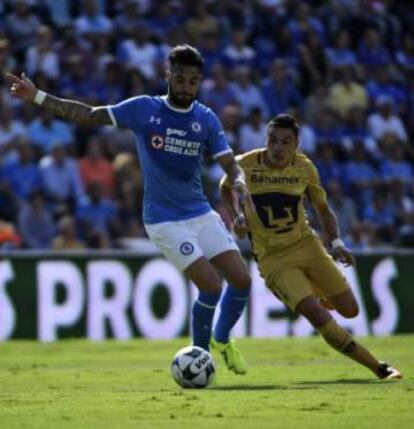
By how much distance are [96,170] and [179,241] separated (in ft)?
31.8

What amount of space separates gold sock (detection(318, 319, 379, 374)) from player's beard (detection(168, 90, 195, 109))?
7.21 ft

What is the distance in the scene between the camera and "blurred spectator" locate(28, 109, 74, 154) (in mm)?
22375

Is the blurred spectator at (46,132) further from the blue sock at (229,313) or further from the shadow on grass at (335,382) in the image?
the shadow on grass at (335,382)

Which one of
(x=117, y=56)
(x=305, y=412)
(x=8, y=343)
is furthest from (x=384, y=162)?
(x=305, y=412)

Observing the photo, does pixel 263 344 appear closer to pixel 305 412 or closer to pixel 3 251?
pixel 3 251

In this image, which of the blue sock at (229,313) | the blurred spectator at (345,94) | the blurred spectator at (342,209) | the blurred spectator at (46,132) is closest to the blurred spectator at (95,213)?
the blurred spectator at (46,132)

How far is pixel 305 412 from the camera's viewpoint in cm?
1037

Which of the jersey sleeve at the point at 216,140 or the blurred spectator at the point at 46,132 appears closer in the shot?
the jersey sleeve at the point at 216,140

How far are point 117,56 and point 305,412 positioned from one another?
14739 mm

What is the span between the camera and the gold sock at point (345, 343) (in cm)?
1249

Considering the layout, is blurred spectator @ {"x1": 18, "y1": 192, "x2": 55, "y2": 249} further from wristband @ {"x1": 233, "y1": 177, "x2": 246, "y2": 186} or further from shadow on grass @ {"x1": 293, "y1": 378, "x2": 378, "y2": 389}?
wristband @ {"x1": 233, "y1": 177, "x2": 246, "y2": 186}

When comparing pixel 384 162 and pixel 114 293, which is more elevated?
pixel 384 162

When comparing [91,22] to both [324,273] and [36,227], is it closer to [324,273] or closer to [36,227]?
[36,227]

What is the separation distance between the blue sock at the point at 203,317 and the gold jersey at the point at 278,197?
99cm
